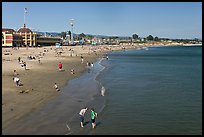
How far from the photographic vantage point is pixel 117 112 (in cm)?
2022

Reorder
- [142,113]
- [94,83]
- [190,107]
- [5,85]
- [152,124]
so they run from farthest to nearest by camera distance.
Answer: [94,83] < [5,85] < [190,107] < [142,113] < [152,124]

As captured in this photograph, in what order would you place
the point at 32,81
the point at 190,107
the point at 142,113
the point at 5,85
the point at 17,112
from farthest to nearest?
the point at 32,81
the point at 5,85
the point at 190,107
the point at 142,113
the point at 17,112

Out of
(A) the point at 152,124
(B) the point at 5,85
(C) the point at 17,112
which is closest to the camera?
A: (A) the point at 152,124

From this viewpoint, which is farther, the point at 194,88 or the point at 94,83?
the point at 94,83

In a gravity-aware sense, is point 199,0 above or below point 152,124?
above

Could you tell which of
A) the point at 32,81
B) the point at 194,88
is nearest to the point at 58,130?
the point at 32,81

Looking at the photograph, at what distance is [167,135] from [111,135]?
110 inches

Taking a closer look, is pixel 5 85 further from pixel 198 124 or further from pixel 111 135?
pixel 198 124

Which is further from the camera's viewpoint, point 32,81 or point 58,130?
point 32,81

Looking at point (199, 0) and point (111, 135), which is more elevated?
point (199, 0)

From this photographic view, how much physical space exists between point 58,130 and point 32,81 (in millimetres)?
16241

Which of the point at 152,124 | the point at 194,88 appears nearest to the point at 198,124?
the point at 152,124

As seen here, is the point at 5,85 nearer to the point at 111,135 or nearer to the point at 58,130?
the point at 58,130

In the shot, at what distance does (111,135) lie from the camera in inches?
605
